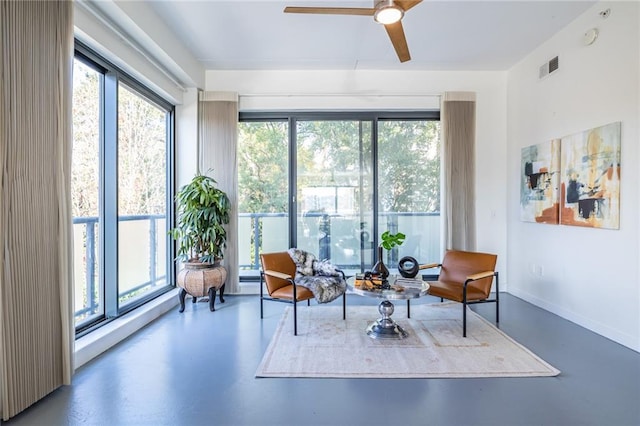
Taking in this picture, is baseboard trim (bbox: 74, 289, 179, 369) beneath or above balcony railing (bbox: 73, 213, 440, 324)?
beneath

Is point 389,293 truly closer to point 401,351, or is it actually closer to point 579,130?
point 401,351

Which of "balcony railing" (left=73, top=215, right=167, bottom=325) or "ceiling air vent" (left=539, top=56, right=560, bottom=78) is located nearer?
"balcony railing" (left=73, top=215, right=167, bottom=325)

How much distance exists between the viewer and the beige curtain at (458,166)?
452 centimetres

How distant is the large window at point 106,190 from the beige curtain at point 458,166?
397 cm

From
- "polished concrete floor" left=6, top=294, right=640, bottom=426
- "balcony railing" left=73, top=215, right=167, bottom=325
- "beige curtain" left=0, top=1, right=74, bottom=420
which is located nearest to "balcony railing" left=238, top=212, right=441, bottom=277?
"balcony railing" left=73, top=215, right=167, bottom=325

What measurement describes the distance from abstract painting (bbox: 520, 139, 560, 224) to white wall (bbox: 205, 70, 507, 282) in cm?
50

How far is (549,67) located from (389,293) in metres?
3.39

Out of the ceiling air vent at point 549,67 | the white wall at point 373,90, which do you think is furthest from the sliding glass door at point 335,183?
the ceiling air vent at point 549,67

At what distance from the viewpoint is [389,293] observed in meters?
2.82

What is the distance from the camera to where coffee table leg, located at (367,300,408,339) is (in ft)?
9.84

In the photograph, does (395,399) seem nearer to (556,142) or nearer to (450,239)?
(450,239)

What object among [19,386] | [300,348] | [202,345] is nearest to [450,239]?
[300,348]

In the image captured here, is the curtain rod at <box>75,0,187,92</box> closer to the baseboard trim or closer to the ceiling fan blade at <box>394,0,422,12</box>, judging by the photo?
the ceiling fan blade at <box>394,0,422,12</box>

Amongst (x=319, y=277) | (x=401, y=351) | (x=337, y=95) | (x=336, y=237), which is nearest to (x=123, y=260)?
(x=319, y=277)
